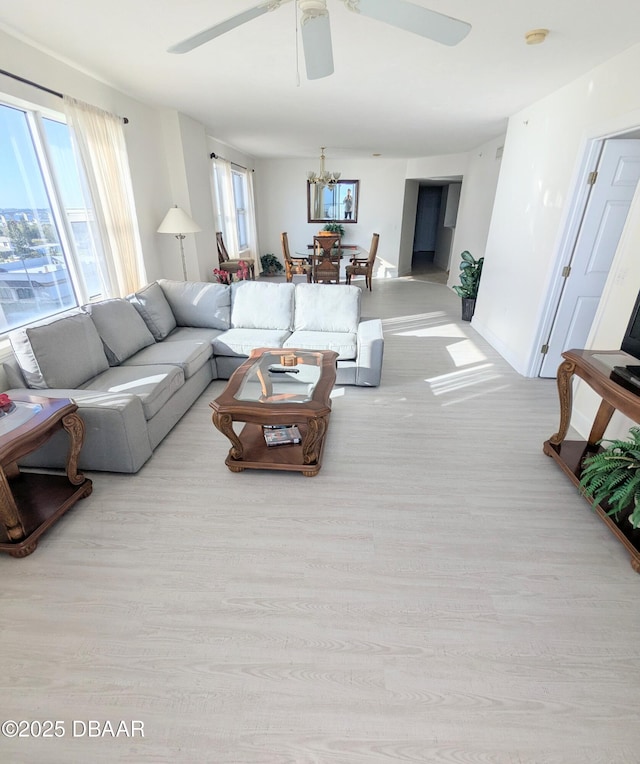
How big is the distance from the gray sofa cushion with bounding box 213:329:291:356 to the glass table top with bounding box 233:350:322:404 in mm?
339

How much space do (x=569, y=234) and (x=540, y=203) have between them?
25.1 inches

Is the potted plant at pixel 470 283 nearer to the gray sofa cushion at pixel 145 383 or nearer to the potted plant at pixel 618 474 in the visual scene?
the potted plant at pixel 618 474

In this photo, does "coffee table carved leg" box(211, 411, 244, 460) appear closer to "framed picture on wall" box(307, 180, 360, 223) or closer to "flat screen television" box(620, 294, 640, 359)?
"flat screen television" box(620, 294, 640, 359)

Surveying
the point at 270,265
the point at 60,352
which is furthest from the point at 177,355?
the point at 270,265

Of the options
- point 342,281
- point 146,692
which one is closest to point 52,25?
point 146,692

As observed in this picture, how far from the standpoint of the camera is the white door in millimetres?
2893

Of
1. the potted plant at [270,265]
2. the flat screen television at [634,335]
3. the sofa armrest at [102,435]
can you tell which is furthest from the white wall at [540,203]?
the potted plant at [270,265]

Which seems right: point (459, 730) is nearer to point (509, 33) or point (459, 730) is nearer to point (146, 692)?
point (146, 692)

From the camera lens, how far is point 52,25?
7.55ft

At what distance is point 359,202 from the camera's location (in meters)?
8.54

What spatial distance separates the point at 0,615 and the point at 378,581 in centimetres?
158

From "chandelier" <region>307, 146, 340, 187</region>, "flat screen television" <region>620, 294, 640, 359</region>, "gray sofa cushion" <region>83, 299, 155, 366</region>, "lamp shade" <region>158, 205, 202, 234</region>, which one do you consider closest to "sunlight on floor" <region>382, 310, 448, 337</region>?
"lamp shade" <region>158, 205, 202, 234</region>

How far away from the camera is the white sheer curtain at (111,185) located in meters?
3.18

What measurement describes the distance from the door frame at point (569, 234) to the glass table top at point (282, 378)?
7.21 feet
